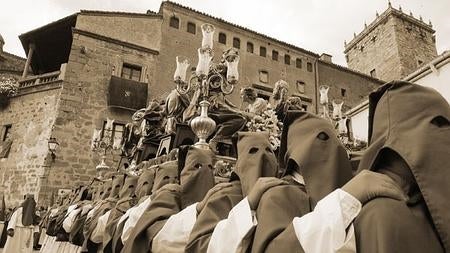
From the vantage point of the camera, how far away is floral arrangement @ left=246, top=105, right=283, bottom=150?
238 inches

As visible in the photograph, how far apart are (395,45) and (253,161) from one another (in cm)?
3011

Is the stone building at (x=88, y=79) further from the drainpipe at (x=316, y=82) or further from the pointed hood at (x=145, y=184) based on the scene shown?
the pointed hood at (x=145, y=184)

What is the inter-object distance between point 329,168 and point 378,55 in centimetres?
3199

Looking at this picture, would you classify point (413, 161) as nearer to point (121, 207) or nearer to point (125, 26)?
point (121, 207)

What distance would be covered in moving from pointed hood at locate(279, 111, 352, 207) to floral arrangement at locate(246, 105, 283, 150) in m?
3.71

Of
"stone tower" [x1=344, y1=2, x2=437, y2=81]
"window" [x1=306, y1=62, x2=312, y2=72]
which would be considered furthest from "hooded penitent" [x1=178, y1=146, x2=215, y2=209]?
"stone tower" [x1=344, y1=2, x2=437, y2=81]

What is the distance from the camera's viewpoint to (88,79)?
18109 mm

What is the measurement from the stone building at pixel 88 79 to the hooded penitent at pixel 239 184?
15.0m

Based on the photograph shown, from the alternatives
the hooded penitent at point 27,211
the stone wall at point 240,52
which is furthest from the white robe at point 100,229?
the stone wall at point 240,52

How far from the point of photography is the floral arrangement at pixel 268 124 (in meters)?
6.04

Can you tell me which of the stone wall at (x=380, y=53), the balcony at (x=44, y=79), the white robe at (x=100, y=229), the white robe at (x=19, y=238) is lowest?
the white robe at (x=19, y=238)

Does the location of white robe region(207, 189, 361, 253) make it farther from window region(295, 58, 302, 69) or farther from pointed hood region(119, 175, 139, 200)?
window region(295, 58, 302, 69)

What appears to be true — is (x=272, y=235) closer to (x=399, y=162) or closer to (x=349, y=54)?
(x=399, y=162)

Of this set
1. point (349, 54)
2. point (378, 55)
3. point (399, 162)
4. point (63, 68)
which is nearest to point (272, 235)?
point (399, 162)
